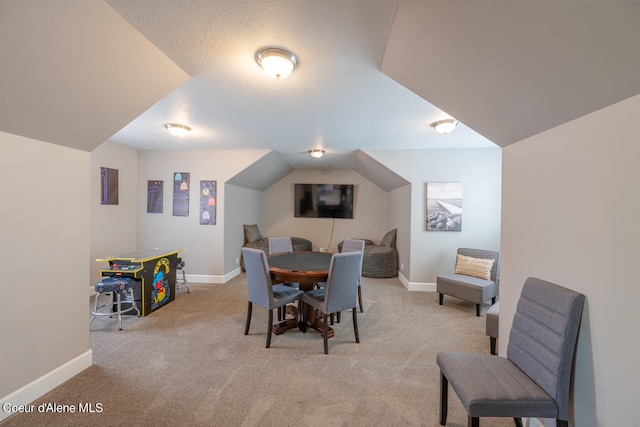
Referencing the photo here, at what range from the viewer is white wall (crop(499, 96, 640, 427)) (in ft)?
3.38

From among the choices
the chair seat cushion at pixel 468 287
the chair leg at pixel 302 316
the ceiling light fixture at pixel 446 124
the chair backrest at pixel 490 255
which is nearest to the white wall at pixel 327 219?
the chair backrest at pixel 490 255

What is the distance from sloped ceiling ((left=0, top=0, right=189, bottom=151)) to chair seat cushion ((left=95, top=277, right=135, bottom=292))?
1669mm

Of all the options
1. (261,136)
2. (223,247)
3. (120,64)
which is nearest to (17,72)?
(120,64)

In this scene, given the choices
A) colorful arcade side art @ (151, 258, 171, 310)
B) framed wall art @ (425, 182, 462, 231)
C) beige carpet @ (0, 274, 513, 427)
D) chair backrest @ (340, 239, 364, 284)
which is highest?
framed wall art @ (425, 182, 462, 231)

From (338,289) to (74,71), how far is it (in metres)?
2.55

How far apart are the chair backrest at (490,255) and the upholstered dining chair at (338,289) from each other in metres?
2.38

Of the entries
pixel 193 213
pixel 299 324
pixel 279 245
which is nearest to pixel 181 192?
pixel 193 213

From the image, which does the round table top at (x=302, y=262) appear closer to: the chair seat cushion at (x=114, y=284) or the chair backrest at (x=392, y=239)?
the chair seat cushion at (x=114, y=284)

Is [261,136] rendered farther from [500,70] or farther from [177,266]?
[500,70]

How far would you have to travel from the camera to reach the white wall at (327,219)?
6840 millimetres

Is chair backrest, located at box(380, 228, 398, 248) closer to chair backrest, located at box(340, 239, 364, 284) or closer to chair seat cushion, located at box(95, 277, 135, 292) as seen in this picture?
chair backrest, located at box(340, 239, 364, 284)

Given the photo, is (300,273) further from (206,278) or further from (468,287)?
(206,278)

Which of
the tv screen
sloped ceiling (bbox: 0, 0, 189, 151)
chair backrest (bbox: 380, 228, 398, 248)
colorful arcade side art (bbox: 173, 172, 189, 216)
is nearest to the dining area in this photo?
sloped ceiling (bbox: 0, 0, 189, 151)

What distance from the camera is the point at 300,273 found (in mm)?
2660
